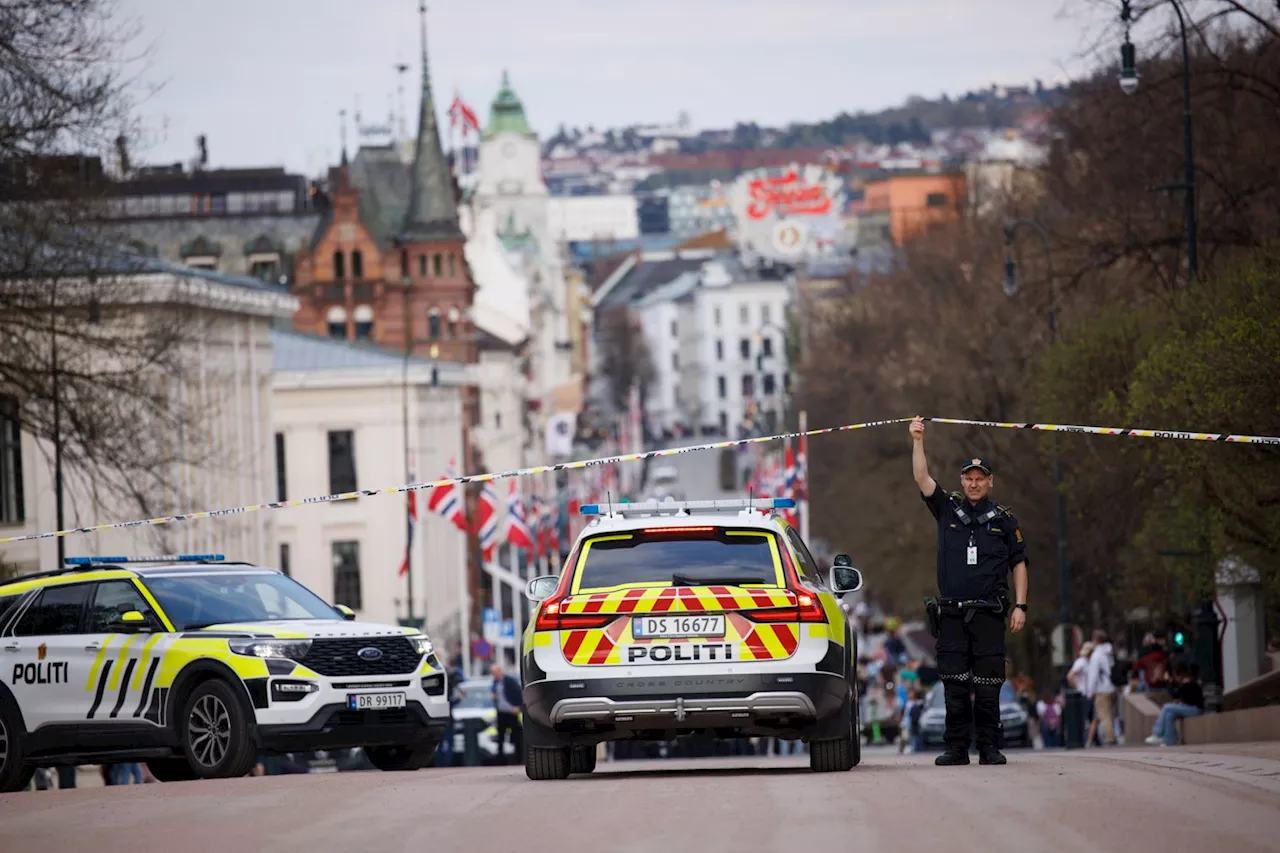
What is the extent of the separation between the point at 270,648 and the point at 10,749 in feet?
7.48

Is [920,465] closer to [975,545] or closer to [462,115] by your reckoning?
[975,545]

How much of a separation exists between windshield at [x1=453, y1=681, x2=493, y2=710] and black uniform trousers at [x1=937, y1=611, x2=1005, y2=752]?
31.7m

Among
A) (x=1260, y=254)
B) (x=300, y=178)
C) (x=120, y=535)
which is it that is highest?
(x=300, y=178)

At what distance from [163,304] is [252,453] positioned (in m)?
17.5

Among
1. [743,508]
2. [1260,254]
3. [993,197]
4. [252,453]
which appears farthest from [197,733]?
[993,197]

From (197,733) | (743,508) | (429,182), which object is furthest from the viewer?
(429,182)

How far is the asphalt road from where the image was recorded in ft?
40.7

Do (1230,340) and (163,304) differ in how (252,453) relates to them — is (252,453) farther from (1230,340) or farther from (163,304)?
(1230,340)

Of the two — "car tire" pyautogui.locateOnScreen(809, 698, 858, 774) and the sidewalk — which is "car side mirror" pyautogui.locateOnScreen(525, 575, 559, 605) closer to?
"car tire" pyautogui.locateOnScreen(809, 698, 858, 774)

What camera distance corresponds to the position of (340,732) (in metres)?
19.5

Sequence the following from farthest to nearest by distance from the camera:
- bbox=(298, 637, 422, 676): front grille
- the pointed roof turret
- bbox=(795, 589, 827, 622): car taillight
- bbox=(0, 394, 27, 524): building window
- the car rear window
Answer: the pointed roof turret → bbox=(0, 394, 27, 524): building window → bbox=(298, 637, 422, 676): front grille → the car rear window → bbox=(795, 589, 827, 622): car taillight

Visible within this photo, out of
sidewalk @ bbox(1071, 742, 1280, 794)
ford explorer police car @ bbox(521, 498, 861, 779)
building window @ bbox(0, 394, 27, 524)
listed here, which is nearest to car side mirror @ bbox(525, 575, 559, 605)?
ford explorer police car @ bbox(521, 498, 861, 779)

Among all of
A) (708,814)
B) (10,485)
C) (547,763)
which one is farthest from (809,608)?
(10,485)

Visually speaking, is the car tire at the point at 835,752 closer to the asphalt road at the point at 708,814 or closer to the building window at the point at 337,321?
the asphalt road at the point at 708,814
